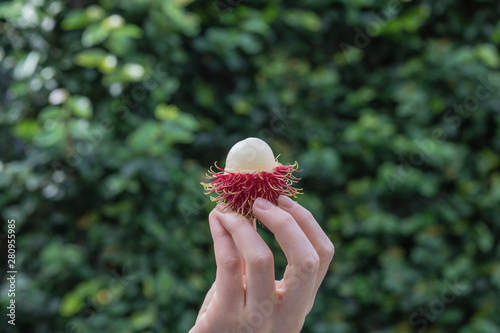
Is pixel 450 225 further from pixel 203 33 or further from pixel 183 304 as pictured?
pixel 203 33

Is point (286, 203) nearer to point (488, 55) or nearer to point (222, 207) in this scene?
point (222, 207)

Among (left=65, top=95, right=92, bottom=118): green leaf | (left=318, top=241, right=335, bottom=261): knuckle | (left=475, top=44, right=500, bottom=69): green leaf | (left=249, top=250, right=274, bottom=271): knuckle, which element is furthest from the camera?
(left=475, top=44, right=500, bottom=69): green leaf

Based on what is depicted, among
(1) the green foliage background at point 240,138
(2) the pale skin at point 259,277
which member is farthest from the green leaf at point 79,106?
(2) the pale skin at point 259,277

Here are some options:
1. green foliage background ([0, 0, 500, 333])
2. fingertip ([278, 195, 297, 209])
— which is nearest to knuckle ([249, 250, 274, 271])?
fingertip ([278, 195, 297, 209])

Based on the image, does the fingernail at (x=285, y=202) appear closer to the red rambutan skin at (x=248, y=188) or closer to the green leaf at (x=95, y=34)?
the red rambutan skin at (x=248, y=188)

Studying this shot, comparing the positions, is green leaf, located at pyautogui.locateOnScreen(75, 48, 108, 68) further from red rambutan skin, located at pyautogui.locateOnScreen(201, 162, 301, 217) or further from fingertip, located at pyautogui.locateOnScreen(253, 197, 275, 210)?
fingertip, located at pyautogui.locateOnScreen(253, 197, 275, 210)

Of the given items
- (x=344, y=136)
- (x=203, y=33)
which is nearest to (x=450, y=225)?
(x=344, y=136)

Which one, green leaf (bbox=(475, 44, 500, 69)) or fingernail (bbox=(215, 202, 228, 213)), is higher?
fingernail (bbox=(215, 202, 228, 213))

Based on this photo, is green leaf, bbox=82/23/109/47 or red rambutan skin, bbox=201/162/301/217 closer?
red rambutan skin, bbox=201/162/301/217
